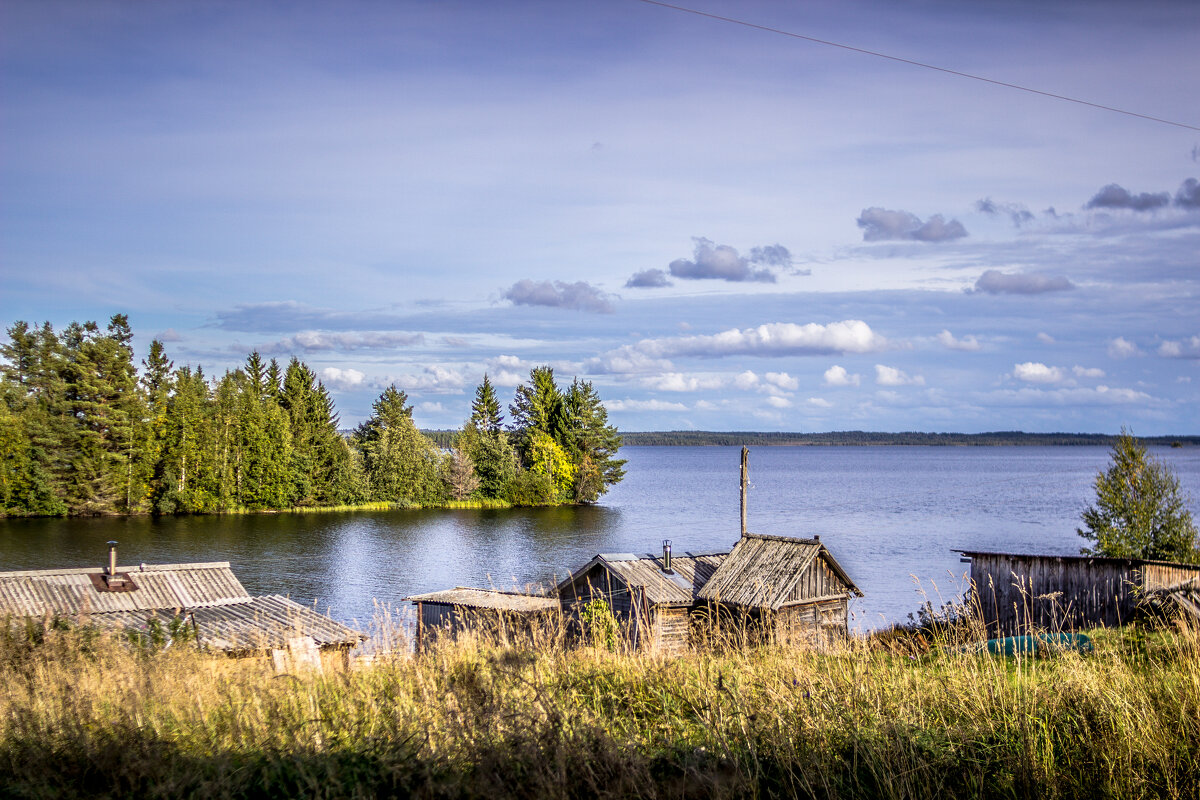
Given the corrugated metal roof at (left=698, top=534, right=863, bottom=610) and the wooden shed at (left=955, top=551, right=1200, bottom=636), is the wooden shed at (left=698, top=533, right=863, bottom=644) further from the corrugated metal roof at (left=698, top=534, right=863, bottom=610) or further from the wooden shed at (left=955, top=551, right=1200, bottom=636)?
the wooden shed at (left=955, top=551, right=1200, bottom=636)

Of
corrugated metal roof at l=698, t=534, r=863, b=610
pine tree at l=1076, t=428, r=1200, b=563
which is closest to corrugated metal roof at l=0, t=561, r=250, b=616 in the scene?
corrugated metal roof at l=698, t=534, r=863, b=610

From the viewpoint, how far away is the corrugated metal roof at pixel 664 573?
23.1 metres

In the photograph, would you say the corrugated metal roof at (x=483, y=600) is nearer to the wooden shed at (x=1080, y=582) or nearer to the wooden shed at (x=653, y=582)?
the wooden shed at (x=653, y=582)

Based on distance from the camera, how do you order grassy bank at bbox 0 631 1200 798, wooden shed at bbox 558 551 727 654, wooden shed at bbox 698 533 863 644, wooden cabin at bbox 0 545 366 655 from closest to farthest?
Answer: grassy bank at bbox 0 631 1200 798
wooden cabin at bbox 0 545 366 655
wooden shed at bbox 698 533 863 644
wooden shed at bbox 558 551 727 654

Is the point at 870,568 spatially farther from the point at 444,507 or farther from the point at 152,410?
the point at 152,410

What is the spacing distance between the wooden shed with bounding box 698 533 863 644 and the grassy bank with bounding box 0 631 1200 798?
17276 mm

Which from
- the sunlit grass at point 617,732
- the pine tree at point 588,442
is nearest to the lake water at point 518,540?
the pine tree at point 588,442

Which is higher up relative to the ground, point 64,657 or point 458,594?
point 64,657

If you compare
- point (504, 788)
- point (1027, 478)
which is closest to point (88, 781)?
point (504, 788)

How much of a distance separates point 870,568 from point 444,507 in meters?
45.8

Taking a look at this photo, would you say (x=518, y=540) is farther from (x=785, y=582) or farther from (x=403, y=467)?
(x=785, y=582)

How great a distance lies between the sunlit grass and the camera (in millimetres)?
3295

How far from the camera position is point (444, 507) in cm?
7719

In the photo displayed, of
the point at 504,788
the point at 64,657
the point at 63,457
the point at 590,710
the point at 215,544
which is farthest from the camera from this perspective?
the point at 63,457
